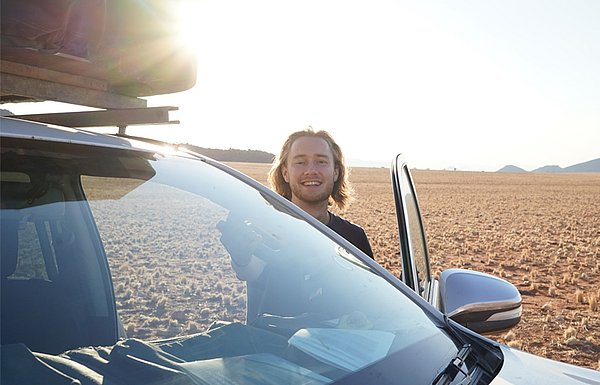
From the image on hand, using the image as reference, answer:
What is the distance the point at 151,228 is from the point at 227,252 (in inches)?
8.9

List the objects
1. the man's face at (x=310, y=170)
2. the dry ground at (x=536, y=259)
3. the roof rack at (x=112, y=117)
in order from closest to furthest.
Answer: the roof rack at (x=112, y=117) < the man's face at (x=310, y=170) < the dry ground at (x=536, y=259)

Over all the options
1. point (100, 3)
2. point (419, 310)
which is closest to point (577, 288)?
point (419, 310)

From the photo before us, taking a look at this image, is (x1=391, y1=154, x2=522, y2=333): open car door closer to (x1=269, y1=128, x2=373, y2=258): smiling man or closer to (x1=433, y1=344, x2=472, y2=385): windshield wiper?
(x1=433, y1=344, x2=472, y2=385): windshield wiper

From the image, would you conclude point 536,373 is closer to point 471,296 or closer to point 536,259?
point 471,296

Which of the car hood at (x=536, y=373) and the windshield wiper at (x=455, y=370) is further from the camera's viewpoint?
the car hood at (x=536, y=373)

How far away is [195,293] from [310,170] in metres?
1.77

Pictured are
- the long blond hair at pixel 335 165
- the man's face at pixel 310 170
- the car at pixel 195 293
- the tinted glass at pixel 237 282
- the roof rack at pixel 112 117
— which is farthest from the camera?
the long blond hair at pixel 335 165

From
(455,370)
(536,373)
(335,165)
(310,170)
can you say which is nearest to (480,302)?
(536,373)

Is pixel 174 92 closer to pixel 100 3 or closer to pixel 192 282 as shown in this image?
pixel 100 3

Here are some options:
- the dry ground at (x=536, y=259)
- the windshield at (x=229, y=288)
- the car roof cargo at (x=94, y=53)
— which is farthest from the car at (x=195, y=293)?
the dry ground at (x=536, y=259)

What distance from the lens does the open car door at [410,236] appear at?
6.81 ft

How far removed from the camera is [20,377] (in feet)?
3.41

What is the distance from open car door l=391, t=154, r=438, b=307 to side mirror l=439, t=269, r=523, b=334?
0.57ft

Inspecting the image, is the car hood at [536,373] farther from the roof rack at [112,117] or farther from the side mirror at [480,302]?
the roof rack at [112,117]
